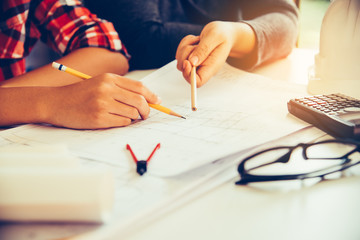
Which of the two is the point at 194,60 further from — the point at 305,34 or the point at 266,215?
the point at 305,34

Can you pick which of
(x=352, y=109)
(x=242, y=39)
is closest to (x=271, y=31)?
(x=242, y=39)

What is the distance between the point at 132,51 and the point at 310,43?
26.4 inches

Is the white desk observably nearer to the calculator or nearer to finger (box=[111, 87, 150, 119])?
the calculator

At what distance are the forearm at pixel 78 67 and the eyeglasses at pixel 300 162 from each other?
47cm

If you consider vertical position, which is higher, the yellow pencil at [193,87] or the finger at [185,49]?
the finger at [185,49]

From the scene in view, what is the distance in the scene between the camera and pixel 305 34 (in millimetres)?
1088

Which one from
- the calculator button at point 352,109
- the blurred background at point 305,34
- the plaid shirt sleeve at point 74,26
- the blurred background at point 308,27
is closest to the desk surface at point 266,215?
the calculator button at point 352,109

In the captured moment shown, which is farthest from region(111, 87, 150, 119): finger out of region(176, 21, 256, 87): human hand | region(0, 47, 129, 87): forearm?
region(0, 47, 129, 87): forearm

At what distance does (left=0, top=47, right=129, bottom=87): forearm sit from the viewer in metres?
0.58

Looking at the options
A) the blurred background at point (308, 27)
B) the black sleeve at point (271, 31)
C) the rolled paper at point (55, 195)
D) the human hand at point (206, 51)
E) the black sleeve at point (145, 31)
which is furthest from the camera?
the blurred background at point (308, 27)

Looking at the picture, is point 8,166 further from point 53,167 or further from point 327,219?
point 327,219

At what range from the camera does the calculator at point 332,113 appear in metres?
0.33

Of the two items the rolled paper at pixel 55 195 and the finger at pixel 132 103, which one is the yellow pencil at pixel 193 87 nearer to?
the finger at pixel 132 103

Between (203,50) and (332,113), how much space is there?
26 centimetres
